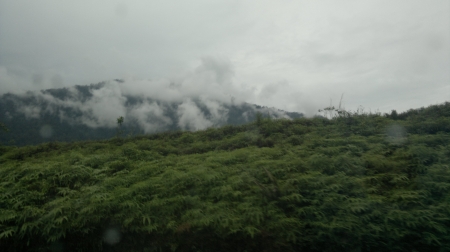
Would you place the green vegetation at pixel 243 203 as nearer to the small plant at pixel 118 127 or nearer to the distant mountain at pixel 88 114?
the small plant at pixel 118 127

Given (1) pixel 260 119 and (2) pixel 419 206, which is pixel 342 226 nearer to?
(2) pixel 419 206

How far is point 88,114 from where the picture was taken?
45438 millimetres

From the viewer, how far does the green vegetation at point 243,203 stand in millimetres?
4180

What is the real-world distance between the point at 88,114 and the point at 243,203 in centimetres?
4604

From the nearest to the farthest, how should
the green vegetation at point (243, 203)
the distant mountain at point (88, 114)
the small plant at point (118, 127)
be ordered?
1. the green vegetation at point (243, 203)
2. the small plant at point (118, 127)
3. the distant mountain at point (88, 114)

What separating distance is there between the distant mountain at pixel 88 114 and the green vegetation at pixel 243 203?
19489 mm

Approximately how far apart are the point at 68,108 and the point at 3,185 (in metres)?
47.5

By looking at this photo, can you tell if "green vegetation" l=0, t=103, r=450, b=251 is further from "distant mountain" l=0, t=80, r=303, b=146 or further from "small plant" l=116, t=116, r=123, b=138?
"distant mountain" l=0, t=80, r=303, b=146

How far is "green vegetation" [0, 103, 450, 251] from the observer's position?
418 centimetres

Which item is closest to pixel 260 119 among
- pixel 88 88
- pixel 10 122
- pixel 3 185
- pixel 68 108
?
pixel 3 185

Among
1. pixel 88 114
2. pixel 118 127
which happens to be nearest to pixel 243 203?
pixel 118 127

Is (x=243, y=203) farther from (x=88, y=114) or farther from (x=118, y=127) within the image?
(x=88, y=114)

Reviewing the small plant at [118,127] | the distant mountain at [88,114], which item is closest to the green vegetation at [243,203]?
the small plant at [118,127]

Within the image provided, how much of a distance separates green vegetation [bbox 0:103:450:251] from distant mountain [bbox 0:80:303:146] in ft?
63.9
